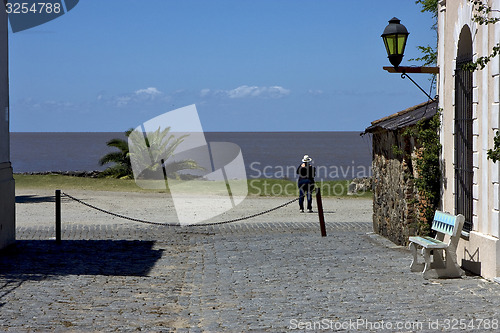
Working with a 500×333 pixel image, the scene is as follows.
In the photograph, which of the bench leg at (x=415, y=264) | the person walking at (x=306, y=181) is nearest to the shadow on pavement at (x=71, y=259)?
the bench leg at (x=415, y=264)

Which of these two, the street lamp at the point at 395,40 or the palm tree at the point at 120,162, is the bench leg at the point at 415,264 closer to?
the street lamp at the point at 395,40

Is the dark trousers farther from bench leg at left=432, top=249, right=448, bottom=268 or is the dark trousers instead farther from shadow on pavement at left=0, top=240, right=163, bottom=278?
bench leg at left=432, top=249, right=448, bottom=268

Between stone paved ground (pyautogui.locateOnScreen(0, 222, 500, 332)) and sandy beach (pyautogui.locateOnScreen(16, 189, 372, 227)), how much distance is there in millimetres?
4126

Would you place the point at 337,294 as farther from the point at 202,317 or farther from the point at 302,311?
the point at 202,317

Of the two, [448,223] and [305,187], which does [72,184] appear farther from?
[448,223]

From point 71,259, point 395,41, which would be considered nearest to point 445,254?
point 395,41

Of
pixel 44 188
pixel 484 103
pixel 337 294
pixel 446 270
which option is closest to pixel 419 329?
pixel 337 294

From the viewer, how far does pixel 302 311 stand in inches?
319

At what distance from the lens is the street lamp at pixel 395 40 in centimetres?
1220

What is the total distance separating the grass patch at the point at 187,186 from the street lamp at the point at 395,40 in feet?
50.1

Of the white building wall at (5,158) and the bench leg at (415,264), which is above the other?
the white building wall at (5,158)

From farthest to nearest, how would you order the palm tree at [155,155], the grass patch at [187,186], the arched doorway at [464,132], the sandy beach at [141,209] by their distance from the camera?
the palm tree at [155,155] → the grass patch at [187,186] → the sandy beach at [141,209] → the arched doorway at [464,132]

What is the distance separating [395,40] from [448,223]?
A: 336cm

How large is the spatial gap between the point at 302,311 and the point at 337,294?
110 centimetres
